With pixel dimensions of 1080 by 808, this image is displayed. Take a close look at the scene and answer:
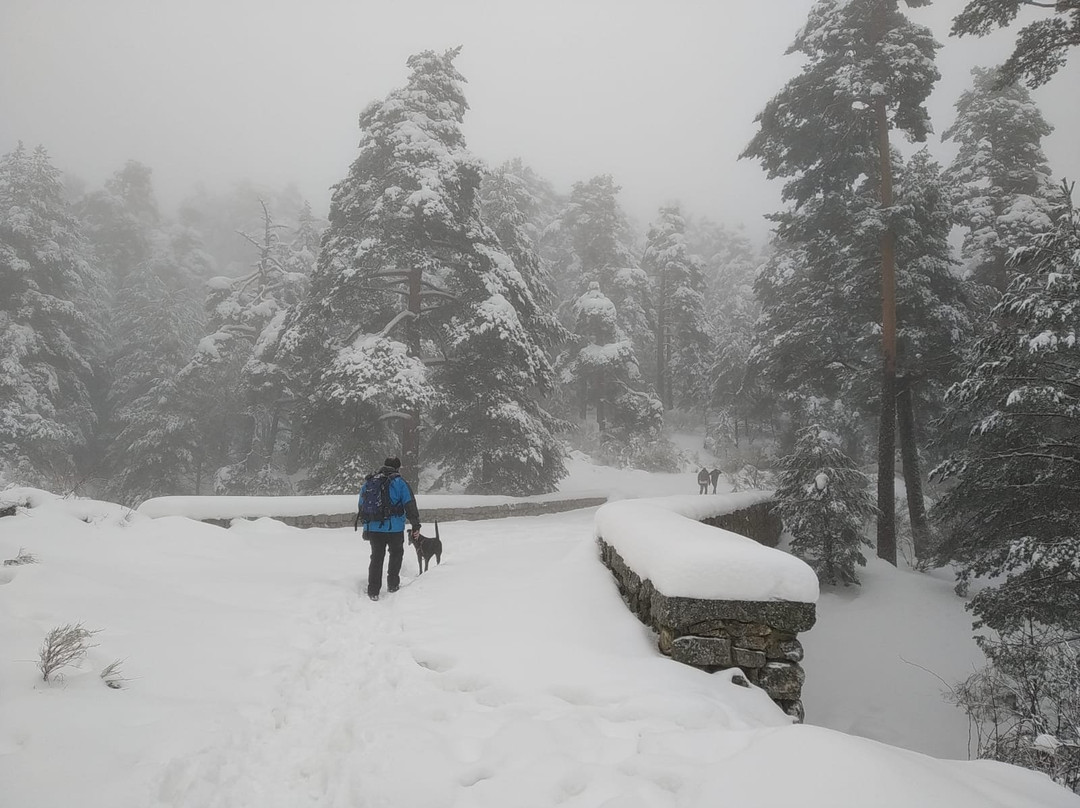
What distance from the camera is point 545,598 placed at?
529cm

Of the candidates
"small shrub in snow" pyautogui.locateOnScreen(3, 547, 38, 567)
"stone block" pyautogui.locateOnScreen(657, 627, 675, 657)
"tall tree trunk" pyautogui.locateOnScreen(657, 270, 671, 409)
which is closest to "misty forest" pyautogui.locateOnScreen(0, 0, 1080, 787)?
"stone block" pyautogui.locateOnScreen(657, 627, 675, 657)

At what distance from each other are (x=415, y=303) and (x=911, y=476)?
47.0 ft

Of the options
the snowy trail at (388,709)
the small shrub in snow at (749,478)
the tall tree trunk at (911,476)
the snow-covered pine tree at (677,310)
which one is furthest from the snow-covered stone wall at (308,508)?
the snow-covered pine tree at (677,310)

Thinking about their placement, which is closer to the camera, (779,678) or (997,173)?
(779,678)

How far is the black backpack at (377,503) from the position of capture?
647 cm

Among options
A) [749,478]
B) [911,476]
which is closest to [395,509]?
[911,476]

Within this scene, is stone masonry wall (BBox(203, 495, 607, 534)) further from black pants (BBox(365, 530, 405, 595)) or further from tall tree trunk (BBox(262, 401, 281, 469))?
tall tree trunk (BBox(262, 401, 281, 469))

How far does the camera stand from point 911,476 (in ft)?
45.9

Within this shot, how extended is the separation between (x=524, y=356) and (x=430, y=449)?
448cm

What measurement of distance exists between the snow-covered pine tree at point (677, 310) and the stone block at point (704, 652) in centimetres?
3078

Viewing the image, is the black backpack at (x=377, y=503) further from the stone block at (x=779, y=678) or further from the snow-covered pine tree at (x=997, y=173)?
the snow-covered pine tree at (x=997, y=173)

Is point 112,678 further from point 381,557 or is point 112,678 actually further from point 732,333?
point 732,333

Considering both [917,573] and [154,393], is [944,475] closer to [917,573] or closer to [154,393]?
[917,573]

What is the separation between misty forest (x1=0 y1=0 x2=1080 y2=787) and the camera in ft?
26.5
